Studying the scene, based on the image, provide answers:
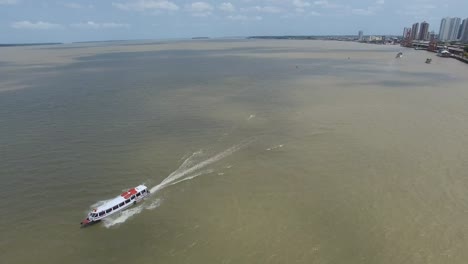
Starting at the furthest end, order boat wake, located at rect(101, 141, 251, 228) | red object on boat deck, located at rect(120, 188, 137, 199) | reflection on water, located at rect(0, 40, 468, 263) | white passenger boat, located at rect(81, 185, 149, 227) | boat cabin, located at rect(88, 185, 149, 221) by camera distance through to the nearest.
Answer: red object on boat deck, located at rect(120, 188, 137, 199) → boat wake, located at rect(101, 141, 251, 228) → boat cabin, located at rect(88, 185, 149, 221) → white passenger boat, located at rect(81, 185, 149, 227) → reflection on water, located at rect(0, 40, 468, 263)

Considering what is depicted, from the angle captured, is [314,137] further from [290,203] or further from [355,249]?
[355,249]

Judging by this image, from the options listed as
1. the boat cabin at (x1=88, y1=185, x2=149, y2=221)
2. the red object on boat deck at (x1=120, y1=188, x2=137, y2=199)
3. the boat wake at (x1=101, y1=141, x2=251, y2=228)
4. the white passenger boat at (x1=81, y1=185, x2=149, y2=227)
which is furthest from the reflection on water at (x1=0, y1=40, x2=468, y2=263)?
the red object on boat deck at (x1=120, y1=188, x2=137, y2=199)

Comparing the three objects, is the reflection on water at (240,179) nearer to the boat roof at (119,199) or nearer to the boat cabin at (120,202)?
the boat cabin at (120,202)

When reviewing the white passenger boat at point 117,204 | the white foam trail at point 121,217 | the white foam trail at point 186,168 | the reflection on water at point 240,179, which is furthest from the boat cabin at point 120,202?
the white foam trail at point 186,168

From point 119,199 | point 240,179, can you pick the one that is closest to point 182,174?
point 240,179

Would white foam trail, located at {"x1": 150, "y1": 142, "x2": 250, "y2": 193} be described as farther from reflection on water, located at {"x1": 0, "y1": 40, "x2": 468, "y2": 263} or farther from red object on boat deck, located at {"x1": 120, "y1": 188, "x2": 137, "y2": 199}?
red object on boat deck, located at {"x1": 120, "y1": 188, "x2": 137, "y2": 199}

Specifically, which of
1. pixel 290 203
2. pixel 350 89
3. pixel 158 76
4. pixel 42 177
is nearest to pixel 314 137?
pixel 290 203

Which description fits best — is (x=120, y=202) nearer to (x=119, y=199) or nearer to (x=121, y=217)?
(x=119, y=199)
